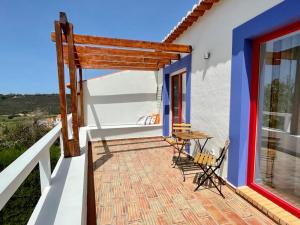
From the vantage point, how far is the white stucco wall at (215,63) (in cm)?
304

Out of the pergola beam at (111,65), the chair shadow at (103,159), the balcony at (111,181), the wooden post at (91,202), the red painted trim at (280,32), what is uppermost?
the pergola beam at (111,65)

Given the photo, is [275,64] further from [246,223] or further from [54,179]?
[54,179]

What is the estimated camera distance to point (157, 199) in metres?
2.93

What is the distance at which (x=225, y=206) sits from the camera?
2.72 meters

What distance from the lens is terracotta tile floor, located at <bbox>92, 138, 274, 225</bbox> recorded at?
8.03ft

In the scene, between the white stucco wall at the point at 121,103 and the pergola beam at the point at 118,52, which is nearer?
the pergola beam at the point at 118,52

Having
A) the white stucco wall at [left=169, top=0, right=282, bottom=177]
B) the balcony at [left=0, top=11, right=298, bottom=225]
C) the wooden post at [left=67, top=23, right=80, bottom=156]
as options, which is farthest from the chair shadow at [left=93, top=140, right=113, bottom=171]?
the white stucco wall at [left=169, top=0, right=282, bottom=177]

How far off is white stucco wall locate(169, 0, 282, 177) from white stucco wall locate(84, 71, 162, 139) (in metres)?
3.64

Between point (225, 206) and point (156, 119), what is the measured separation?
18.0 ft

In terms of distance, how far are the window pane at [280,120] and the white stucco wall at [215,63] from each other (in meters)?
0.56

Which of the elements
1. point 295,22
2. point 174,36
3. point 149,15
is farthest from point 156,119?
point 295,22

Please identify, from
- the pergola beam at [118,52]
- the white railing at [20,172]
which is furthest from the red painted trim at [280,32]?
the white railing at [20,172]

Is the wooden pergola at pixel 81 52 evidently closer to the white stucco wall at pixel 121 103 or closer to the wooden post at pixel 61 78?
the wooden post at pixel 61 78

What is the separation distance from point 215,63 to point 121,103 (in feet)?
16.8
